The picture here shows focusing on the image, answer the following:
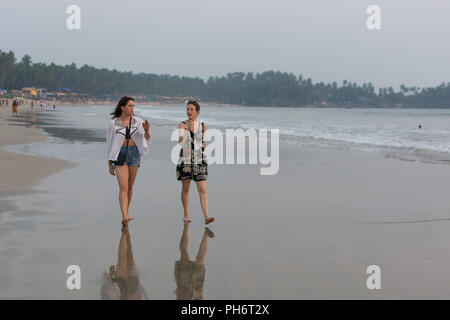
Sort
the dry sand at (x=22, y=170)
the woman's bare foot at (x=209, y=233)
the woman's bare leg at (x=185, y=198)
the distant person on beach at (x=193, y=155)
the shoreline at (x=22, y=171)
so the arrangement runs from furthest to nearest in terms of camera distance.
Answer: the dry sand at (x=22, y=170) → the shoreline at (x=22, y=171) → the woman's bare leg at (x=185, y=198) → the distant person on beach at (x=193, y=155) → the woman's bare foot at (x=209, y=233)

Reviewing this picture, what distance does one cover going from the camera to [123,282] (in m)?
4.79

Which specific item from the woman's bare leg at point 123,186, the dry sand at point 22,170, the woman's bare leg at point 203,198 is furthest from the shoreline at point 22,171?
the woman's bare leg at point 203,198

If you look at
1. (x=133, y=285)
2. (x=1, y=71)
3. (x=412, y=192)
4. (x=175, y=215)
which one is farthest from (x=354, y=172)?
(x=1, y=71)

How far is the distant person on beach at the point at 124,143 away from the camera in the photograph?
7.21 metres

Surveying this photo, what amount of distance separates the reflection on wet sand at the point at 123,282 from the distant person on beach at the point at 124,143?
1.69 metres

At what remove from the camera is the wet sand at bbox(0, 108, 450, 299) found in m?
4.72

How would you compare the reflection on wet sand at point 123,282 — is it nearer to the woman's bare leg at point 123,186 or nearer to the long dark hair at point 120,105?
the woman's bare leg at point 123,186

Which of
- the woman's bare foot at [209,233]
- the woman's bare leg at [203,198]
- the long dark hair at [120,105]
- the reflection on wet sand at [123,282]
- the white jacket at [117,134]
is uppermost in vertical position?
the long dark hair at [120,105]

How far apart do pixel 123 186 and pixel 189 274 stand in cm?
259

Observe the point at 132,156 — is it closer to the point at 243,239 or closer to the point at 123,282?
the point at 243,239

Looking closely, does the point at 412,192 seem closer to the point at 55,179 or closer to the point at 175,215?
the point at 175,215

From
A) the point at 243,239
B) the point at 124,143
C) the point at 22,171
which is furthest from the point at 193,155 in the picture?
the point at 22,171

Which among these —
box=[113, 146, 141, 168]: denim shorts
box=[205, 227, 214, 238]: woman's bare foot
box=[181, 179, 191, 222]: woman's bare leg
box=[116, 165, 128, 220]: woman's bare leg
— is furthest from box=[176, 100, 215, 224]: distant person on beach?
box=[116, 165, 128, 220]: woman's bare leg

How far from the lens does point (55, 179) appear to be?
436 inches
